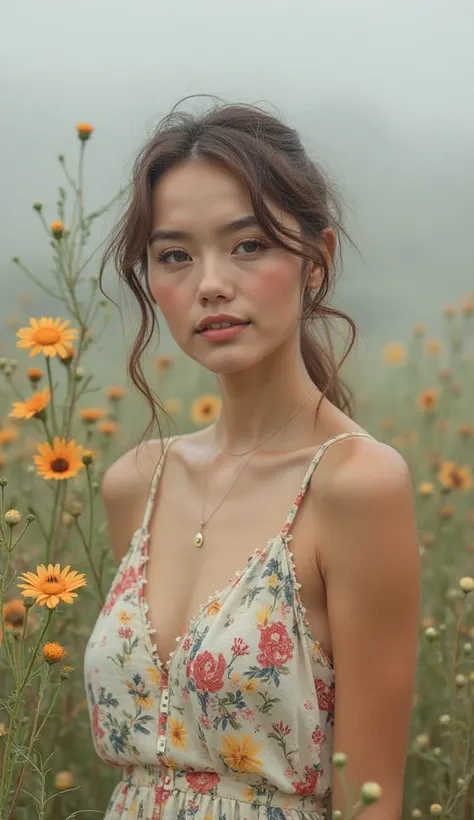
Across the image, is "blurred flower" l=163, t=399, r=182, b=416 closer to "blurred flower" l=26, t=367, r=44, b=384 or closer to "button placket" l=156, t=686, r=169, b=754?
"blurred flower" l=26, t=367, r=44, b=384

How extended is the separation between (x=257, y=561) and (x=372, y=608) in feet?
0.48

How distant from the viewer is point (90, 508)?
1.52 m

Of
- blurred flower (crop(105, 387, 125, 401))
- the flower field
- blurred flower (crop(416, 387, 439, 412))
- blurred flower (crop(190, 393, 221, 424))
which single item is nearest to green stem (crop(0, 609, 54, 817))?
the flower field

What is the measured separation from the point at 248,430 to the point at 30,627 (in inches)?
18.3

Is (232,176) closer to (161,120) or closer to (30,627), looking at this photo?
(161,120)

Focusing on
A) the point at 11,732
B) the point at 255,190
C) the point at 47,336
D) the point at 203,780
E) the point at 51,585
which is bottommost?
the point at 203,780

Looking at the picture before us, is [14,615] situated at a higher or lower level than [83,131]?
lower

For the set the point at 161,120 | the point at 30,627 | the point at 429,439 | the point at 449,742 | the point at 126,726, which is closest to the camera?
the point at 126,726

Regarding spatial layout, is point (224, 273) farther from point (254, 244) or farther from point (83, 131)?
point (83, 131)

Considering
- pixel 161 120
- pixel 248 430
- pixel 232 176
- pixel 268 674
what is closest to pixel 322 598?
pixel 268 674

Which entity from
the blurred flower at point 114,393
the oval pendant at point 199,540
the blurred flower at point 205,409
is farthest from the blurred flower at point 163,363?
the oval pendant at point 199,540

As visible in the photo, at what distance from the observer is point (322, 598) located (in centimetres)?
122

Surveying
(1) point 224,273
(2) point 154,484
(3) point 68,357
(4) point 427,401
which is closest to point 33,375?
(3) point 68,357

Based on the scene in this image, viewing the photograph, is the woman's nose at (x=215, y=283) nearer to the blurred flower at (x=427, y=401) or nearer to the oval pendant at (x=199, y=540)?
the oval pendant at (x=199, y=540)
